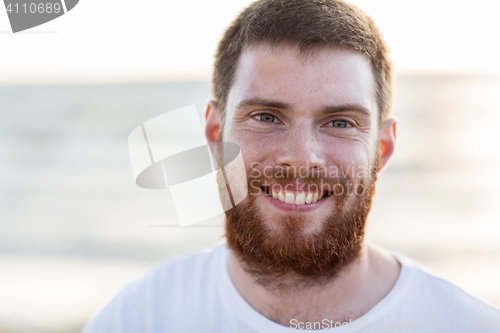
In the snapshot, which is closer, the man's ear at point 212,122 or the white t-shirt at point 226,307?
the white t-shirt at point 226,307

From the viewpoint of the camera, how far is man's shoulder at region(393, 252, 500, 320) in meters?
2.38

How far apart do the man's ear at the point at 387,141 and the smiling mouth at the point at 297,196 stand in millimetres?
573

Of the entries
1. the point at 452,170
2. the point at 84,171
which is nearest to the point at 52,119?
the point at 84,171

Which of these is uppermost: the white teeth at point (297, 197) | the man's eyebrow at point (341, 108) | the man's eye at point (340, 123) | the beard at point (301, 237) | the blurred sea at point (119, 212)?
the man's eyebrow at point (341, 108)

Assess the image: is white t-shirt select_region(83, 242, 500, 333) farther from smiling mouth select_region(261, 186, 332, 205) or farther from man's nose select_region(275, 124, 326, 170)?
man's nose select_region(275, 124, 326, 170)

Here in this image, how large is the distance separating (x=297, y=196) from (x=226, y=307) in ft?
2.38

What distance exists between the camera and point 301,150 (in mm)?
2266

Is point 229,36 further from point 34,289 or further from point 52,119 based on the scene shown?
point 52,119

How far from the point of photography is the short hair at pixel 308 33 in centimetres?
234

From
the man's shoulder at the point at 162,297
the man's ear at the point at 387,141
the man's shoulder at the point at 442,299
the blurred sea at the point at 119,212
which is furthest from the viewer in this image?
the blurred sea at the point at 119,212

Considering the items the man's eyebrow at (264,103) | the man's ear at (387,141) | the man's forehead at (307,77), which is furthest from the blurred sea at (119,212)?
the man's eyebrow at (264,103)

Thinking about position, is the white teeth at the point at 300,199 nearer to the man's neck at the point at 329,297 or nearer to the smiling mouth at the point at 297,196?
the smiling mouth at the point at 297,196

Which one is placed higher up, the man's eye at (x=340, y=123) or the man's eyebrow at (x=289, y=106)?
the man's eyebrow at (x=289, y=106)

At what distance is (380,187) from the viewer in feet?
33.6
